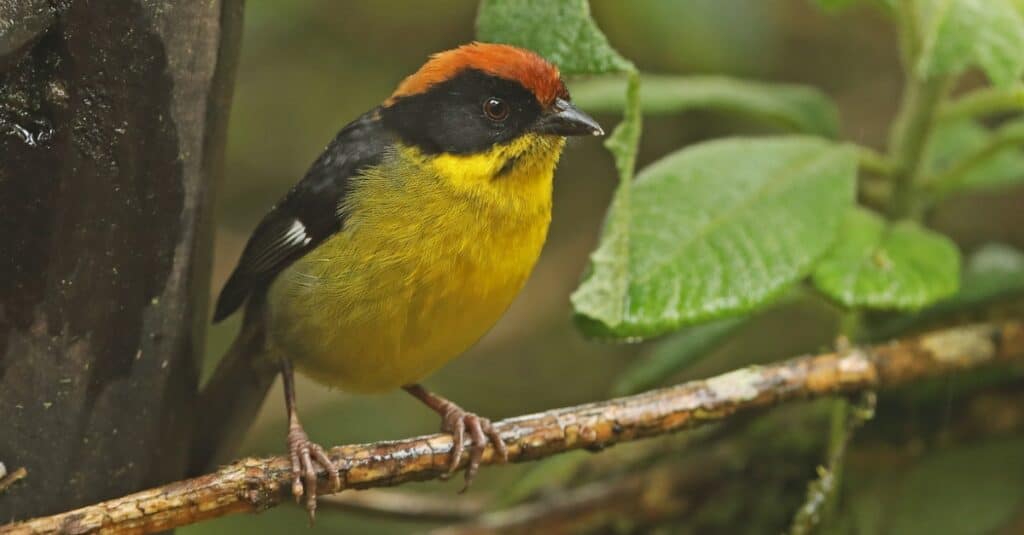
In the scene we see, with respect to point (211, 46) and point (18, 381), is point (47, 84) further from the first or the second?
point (18, 381)

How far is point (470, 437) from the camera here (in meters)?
2.95

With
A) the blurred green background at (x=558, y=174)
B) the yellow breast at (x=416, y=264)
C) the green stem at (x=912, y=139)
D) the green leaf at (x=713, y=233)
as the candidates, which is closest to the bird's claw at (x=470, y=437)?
the yellow breast at (x=416, y=264)

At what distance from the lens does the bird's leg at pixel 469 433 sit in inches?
106

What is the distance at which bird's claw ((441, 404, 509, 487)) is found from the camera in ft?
8.82

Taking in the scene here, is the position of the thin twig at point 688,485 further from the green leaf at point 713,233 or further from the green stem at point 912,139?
the green leaf at point 713,233

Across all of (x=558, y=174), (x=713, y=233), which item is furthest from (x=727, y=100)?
(x=558, y=174)

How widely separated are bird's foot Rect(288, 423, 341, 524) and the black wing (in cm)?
53

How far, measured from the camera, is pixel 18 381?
93.0 inches

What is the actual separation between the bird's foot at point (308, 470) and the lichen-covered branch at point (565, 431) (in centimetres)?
2

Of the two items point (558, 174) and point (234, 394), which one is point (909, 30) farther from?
point (558, 174)

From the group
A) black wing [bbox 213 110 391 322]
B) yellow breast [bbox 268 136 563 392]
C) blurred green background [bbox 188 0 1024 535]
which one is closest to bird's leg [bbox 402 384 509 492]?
yellow breast [bbox 268 136 563 392]

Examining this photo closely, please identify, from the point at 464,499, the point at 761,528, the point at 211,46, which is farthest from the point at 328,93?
the point at 211,46

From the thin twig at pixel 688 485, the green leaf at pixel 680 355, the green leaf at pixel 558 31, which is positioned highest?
the green leaf at pixel 558 31

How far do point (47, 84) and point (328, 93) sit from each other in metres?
3.74
